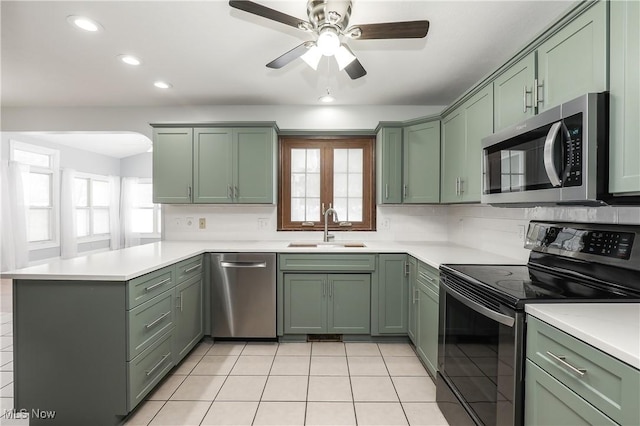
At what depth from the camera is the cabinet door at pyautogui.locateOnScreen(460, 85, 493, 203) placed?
2051mm

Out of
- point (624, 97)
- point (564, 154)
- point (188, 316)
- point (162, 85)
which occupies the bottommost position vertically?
point (188, 316)

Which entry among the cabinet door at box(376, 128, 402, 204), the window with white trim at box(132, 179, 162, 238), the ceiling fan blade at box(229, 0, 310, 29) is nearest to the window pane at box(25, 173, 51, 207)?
the window with white trim at box(132, 179, 162, 238)

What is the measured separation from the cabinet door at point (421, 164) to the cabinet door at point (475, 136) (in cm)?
49

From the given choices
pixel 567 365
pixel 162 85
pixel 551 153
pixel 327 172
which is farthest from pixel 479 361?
pixel 162 85

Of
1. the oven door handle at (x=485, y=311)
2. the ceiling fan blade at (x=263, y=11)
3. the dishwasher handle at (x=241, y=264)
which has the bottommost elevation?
the dishwasher handle at (x=241, y=264)

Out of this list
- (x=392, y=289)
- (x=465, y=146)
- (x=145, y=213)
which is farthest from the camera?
(x=145, y=213)

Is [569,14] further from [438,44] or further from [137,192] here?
[137,192]

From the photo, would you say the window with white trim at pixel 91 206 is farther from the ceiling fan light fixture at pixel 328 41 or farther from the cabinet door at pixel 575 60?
the cabinet door at pixel 575 60

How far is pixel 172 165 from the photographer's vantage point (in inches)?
125

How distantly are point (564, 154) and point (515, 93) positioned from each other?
2.18 ft

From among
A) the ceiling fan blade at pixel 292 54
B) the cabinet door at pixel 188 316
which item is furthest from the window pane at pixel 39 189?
the ceiling fan blade at pixel 292 54

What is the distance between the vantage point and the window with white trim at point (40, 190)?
489 centimetres

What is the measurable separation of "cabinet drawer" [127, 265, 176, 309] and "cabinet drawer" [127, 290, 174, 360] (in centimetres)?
4

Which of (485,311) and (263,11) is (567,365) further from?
(263,11)
